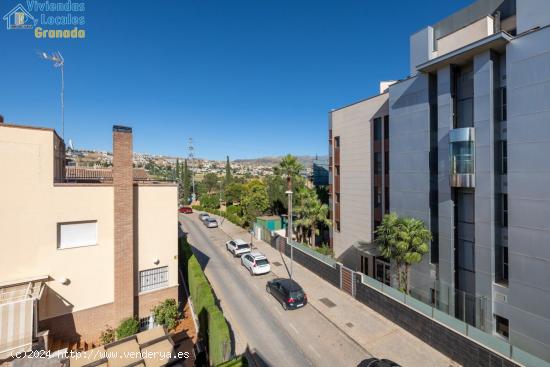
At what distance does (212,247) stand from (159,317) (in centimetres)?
1691

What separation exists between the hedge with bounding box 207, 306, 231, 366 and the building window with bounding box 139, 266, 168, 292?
15.2 ft

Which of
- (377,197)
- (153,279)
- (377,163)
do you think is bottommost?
(153,279)

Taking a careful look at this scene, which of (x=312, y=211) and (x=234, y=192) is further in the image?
(x=234, y=192)

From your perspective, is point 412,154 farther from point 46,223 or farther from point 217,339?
point 46,223

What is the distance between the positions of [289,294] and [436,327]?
8197 millimetres

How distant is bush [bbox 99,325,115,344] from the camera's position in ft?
42.4

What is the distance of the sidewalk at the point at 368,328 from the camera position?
12562 mm

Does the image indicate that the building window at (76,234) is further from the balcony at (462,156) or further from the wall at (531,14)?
the wall at (531,14)

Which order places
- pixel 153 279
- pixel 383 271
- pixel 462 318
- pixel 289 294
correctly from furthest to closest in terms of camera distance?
pixel 383 271
pixel 289 294
pixel 153 279
pixel 462 318

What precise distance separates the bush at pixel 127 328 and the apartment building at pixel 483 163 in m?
17.6

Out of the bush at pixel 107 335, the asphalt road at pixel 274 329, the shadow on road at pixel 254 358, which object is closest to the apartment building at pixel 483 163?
the asphalt road at pixel 274 329

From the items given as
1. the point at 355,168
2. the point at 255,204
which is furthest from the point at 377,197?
the point at 255,204

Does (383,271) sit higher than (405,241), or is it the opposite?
(405,241)

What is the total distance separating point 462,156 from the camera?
1485cm
